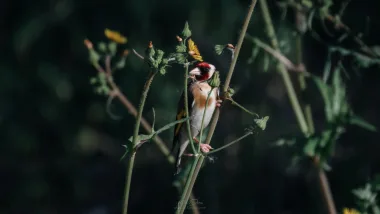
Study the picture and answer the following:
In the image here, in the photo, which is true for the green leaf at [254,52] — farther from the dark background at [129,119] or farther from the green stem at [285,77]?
the dark background at [129,119]

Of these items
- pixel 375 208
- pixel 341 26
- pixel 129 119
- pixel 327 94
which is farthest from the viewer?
pixel 129 119

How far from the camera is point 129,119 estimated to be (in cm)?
575

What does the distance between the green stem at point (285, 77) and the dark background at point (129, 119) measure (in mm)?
2152

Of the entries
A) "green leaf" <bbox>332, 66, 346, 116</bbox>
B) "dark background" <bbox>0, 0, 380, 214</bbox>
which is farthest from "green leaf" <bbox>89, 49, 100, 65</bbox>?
"dark background" <bbox>0, 0, 380, 214</bbox>

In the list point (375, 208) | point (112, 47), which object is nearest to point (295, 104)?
point (375, 208)

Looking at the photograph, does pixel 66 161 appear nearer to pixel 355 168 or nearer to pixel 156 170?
pixel 156 170

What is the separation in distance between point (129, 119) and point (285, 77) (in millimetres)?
3300

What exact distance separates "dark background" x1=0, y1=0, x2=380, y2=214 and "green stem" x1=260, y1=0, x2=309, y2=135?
7.06ft

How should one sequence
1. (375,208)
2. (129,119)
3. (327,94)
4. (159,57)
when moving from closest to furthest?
(159,57)
(375,208)
(327,94)
(129,119)

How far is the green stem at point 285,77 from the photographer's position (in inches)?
98.9

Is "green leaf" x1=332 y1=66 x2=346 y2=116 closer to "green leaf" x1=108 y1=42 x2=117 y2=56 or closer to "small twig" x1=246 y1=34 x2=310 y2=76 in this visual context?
"small twig" x1=246 y1=34 x2=310 y2=76

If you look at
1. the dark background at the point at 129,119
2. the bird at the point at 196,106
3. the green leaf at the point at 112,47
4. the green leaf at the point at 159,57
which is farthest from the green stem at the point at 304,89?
the dark background at the point at 129,119

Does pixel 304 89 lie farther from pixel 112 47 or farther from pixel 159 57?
pixel 159 57

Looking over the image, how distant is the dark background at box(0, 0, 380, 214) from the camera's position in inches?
199
